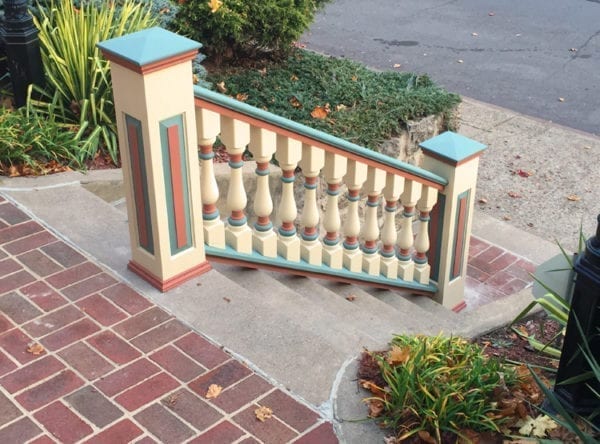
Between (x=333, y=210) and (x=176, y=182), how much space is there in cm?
119

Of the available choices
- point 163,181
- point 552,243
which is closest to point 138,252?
point 163,181

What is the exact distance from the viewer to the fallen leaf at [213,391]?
3.64 meters

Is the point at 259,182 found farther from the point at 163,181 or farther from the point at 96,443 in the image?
the point at 96,443

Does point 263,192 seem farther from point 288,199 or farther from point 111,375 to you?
point 111,375

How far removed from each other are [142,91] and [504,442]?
2.11 meters

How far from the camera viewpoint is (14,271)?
14.6ft

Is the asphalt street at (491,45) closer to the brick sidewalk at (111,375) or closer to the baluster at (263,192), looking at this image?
the baluster at (263,192)

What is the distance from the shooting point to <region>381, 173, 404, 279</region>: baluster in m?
5.12

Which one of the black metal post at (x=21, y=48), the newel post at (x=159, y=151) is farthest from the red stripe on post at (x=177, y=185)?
the black metal post at (x=21, y=48)

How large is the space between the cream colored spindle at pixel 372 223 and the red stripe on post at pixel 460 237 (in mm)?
537

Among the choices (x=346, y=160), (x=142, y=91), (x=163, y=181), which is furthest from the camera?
(x=346, y=160)

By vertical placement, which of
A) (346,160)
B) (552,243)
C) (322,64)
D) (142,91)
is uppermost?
(142,91)

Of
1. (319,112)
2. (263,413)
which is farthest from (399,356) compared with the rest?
(319,112)

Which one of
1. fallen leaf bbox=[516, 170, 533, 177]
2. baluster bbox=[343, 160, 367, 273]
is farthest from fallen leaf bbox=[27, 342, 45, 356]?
fallen leaf bbox=[516, 170, 533, 177]
